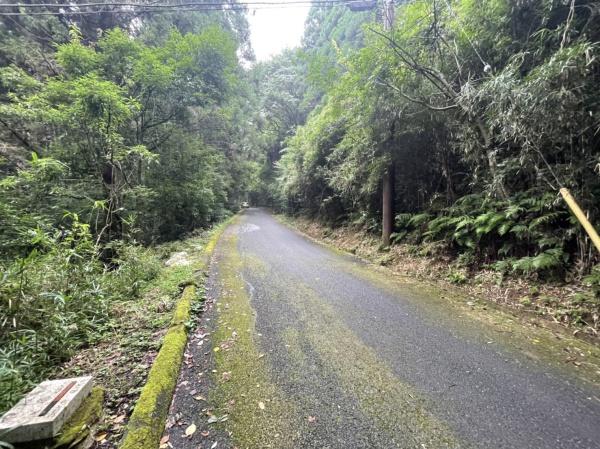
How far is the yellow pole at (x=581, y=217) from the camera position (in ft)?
8.80

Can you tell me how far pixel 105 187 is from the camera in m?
6.70

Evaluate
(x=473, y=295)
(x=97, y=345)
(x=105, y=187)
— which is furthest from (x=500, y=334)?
(x=105, y=187)

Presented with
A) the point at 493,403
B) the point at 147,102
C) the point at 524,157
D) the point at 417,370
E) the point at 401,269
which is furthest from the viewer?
the point at 147,102

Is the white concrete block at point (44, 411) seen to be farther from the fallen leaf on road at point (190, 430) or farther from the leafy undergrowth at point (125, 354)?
the fallen leaf on road at point (190, 430)

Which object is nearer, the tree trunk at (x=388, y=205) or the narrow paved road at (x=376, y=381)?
the narrow paved road at (x=376, y=381)

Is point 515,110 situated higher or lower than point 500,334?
higher

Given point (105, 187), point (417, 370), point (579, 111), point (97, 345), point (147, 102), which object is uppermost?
point (147, 102)

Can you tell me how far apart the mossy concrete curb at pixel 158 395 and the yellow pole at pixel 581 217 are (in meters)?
4.24

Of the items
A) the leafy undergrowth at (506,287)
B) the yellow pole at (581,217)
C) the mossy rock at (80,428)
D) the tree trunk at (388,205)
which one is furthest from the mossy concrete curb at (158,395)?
the tree trunk at (388,205)

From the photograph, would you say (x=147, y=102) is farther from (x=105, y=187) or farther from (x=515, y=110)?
(x=515, y=110)

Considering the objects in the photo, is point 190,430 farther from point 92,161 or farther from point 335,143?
point 335,143

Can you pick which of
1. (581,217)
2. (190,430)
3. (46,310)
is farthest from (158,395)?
(581,217)

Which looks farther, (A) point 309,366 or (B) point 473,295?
(B) point 473,295

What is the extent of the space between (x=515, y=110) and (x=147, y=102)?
31.6ft
